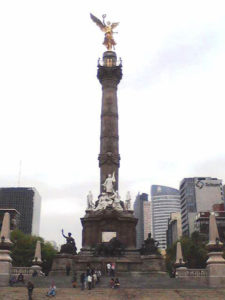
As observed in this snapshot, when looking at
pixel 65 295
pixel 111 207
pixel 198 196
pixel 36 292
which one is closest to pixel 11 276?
pixel 36 292

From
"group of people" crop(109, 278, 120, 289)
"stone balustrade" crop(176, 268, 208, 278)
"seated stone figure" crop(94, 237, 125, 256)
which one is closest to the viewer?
"group of people" crop(109, 278, 120, 289)

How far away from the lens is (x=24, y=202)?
5640 inches

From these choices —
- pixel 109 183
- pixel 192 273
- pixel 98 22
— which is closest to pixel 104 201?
pixel 109 183

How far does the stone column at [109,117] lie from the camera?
45.3 metres

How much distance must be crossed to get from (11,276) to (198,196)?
99.2m

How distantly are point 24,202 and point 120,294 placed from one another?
122497 mm

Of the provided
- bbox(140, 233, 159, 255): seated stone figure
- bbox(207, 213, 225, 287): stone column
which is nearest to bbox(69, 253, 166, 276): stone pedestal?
bbox(140, 233, 159, 255): seated stone figure

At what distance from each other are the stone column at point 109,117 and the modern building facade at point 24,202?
94440mm

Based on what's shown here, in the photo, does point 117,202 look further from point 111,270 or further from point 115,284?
point 115,284

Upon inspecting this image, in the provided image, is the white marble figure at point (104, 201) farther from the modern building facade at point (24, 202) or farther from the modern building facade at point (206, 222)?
the modern building facade at point (24, 202)

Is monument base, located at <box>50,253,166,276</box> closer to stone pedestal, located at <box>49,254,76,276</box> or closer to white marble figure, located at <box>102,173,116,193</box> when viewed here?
stone pedestal, located at <box>49,254,76,276</box>

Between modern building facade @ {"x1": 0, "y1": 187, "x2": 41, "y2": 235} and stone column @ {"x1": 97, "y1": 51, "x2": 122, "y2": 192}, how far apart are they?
94.4m

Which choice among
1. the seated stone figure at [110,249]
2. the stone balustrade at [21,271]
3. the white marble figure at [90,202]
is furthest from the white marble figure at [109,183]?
the stone balustrade at [21,271]

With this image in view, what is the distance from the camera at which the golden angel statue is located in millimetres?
52375
